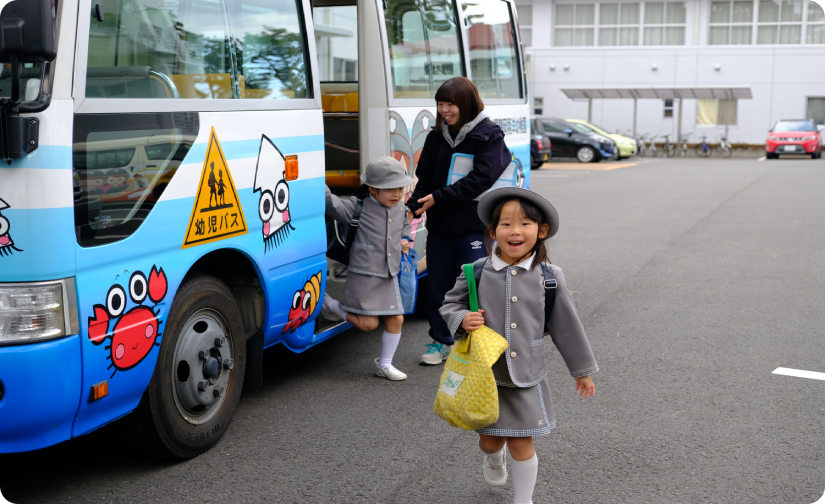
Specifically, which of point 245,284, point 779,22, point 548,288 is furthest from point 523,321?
point 779,22

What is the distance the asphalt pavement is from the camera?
3641 millimetres

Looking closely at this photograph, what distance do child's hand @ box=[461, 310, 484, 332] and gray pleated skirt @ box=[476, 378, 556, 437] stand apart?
0.28 meters

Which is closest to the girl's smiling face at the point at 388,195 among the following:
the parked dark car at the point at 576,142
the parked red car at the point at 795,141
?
the parked dark car at the point at 576,142

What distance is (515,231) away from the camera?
3213mm

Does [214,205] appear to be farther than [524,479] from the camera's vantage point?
Yes

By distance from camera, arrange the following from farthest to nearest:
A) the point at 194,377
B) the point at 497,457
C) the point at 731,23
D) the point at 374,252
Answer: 1. the point at 731,23
2. the point at 374,252
3. the point at 194,377
4. the point at 497,457

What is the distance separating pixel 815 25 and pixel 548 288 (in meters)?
43.4

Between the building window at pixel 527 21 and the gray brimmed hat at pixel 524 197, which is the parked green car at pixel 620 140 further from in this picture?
the gray brimmed hat at pixel 524 197

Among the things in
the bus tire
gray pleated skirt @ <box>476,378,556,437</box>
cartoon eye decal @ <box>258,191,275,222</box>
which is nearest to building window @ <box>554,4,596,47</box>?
cartoon eye decal @ <box>258,191,275,222</box>

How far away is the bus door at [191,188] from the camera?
3125mm

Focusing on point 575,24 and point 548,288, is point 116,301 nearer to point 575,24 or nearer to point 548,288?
point 548,288

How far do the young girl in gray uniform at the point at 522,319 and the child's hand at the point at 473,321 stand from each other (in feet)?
0.09

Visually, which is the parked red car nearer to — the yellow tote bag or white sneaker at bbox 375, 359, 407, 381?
white sneaker at bbox 375, 359, 407, 381

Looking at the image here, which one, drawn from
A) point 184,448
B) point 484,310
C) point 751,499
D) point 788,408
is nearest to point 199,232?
point 184,448
